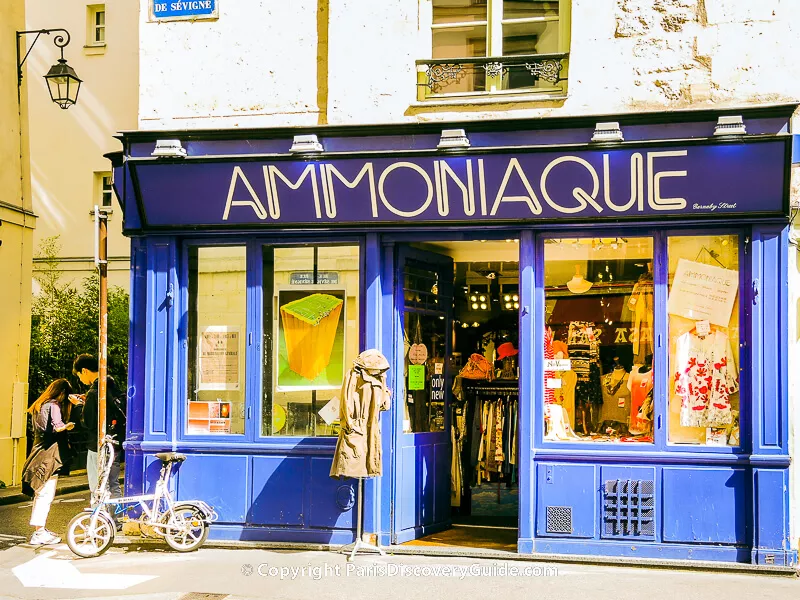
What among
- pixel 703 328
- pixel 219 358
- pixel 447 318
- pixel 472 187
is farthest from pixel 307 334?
pixel 703 328

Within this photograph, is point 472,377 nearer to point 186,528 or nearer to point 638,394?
point 638,394

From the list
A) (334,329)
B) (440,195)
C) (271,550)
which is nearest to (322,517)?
(271,550)

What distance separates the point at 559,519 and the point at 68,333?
508 inches

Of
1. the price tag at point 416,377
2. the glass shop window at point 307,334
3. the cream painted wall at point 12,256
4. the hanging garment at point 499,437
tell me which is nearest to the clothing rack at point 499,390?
the hanging garment at point 499,437

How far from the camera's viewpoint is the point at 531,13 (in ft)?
32.7

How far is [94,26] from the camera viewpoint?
84.9ft

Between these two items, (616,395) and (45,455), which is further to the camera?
(45,455)

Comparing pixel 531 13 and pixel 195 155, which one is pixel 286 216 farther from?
pixel 531 13

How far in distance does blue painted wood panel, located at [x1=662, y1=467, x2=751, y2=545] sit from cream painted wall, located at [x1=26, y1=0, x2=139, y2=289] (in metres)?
18.5

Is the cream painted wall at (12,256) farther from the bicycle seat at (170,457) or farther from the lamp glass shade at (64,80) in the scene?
the bicycle seat at (170,457)

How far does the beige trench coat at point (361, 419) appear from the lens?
9414 millimetres

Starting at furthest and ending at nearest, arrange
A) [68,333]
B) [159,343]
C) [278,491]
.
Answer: [68,333] < [159,343] < [278,491]

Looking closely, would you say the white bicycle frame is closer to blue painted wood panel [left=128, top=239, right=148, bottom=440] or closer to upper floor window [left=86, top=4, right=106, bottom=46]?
blue painted wood panel [left=128, top=239, right=148, bottom=440]

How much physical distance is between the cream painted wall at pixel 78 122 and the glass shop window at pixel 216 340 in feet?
50.2
